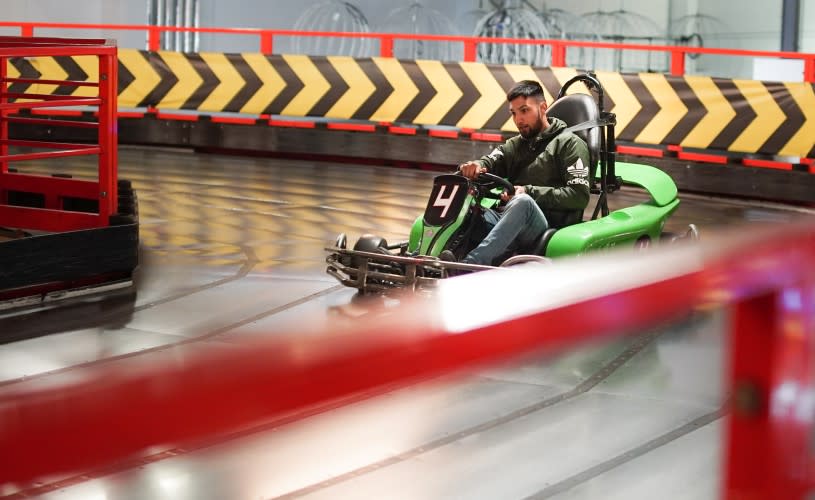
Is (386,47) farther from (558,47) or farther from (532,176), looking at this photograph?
(532,176)

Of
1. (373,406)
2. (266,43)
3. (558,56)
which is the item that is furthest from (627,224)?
(266,43)

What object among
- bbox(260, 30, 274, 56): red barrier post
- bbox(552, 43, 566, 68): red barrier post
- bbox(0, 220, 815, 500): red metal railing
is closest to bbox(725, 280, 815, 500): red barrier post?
bbox(0, 220, 815, 500): red metal railing

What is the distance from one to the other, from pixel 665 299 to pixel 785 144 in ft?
32.9

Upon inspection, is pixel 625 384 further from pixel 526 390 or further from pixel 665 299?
pixel 665 299

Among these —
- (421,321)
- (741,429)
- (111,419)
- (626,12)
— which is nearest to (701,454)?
(741,429)

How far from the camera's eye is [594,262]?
130 centimetres

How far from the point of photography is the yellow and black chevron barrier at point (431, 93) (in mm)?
10945

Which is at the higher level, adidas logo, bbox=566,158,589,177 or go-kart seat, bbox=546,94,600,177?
go-kart seat, bbox=546,94,600,177

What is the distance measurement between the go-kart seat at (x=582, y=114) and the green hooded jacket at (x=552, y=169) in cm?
11

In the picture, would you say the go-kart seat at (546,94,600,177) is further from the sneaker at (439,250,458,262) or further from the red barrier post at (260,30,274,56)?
the red barrier post at (260,30,274,56)

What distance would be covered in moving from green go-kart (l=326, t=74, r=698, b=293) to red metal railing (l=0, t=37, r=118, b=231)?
147cm

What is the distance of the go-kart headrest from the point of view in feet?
20.4

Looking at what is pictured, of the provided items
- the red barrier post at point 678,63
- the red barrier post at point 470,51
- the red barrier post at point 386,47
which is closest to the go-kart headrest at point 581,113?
the red barrier post at point 678,63

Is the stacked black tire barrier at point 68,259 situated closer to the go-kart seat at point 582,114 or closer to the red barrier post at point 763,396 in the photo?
the go-kart seat at point 582,114
